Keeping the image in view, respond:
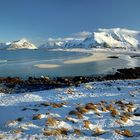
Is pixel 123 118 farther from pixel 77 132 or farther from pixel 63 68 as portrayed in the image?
pixel 63 68

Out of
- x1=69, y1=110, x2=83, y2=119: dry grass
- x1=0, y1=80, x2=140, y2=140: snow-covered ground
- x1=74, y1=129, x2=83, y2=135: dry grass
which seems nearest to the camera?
x1=0, y1=80, x2=140, y2=140: snow-covered ground

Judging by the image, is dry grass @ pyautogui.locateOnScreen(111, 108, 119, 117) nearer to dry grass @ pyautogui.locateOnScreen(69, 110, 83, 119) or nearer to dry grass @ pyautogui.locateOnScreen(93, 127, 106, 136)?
dry grass @ pyautogui.locateOnScreen(69, 110, 83, 119)

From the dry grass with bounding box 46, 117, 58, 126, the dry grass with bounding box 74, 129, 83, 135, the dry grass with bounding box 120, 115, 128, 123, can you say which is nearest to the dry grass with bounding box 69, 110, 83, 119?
the dry grass with bounding box 46, 117, 58, 126

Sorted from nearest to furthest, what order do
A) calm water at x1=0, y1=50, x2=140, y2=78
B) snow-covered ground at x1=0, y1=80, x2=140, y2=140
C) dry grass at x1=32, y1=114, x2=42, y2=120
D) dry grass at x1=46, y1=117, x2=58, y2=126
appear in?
snow-covered ground at x1=0, y1=80, x2=140, y2=140
dry grass at x1=46, y1=117, x2=58, y2=126
dry grass at x1=32, y1=114, x2=42, y2=120
calm water at x1=0, y1=50, x2=140, y2=78

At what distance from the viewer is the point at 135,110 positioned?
21.7 meters

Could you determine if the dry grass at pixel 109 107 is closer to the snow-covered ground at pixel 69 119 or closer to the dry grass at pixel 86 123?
the snow-covered ground at pixel 69 119

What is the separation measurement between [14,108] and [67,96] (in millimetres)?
6997

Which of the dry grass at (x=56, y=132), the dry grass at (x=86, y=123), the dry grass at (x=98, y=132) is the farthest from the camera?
A: the dry grass at (x=86, y=123)

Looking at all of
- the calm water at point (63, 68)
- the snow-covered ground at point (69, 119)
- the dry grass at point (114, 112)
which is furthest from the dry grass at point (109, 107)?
the calm water at point (63, 68)

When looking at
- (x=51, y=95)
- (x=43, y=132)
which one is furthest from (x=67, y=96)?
(x=43, y=132)

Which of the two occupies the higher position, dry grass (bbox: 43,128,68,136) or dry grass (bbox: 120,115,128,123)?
dry grass (bbox: 43,128,68,136)

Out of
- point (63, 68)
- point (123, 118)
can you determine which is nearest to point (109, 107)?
point (123, 118)

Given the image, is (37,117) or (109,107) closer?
(37,117)

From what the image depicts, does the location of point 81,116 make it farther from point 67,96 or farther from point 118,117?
point 67,96
